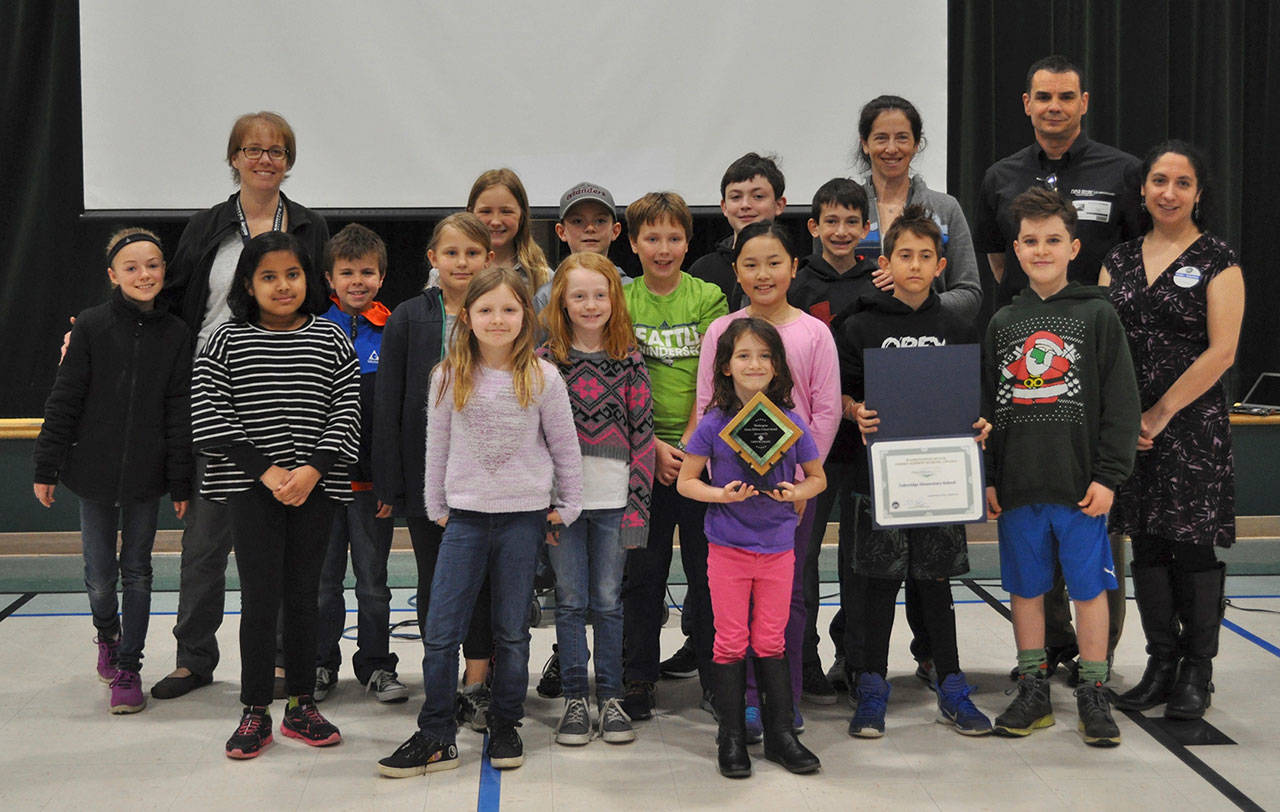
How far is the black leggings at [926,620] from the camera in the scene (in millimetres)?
3211

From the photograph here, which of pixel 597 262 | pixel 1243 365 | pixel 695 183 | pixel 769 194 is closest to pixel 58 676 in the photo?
pixel 597 262

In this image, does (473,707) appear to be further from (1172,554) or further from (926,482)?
(1172,554)

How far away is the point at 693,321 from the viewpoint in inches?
130

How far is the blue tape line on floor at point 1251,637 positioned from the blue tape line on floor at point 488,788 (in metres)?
2.56

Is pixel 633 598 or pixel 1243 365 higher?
pixel 1243 365

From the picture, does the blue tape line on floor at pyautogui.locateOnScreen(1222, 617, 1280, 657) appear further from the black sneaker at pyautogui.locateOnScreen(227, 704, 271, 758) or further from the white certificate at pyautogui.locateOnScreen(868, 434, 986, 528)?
the black sneaker at pyautogui.locateOnScreen(227, 704, 271, 758)

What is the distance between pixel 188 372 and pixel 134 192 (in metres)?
2.21

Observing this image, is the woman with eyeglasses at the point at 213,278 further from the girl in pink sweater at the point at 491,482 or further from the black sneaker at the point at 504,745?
the black sneaker at the point at 504,745

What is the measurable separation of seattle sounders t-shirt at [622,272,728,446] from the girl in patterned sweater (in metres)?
0.09

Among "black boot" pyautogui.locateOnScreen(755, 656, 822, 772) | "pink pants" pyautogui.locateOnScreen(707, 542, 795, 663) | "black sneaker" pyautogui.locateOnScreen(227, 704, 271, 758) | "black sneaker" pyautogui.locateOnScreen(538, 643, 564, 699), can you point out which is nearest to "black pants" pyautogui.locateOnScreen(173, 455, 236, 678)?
"black sneaker" pyautogui.locateOnScreen(227, 704, 271, 758)

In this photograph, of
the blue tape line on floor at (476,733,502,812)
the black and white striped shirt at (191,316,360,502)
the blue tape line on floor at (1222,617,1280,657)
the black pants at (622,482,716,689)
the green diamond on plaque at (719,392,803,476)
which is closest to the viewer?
the blue tape line on floor at (476,733,502,812)

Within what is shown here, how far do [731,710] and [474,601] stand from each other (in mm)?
690

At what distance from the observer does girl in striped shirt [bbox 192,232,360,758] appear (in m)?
3.03

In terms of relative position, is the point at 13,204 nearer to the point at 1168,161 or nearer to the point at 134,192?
the point at 134,192
